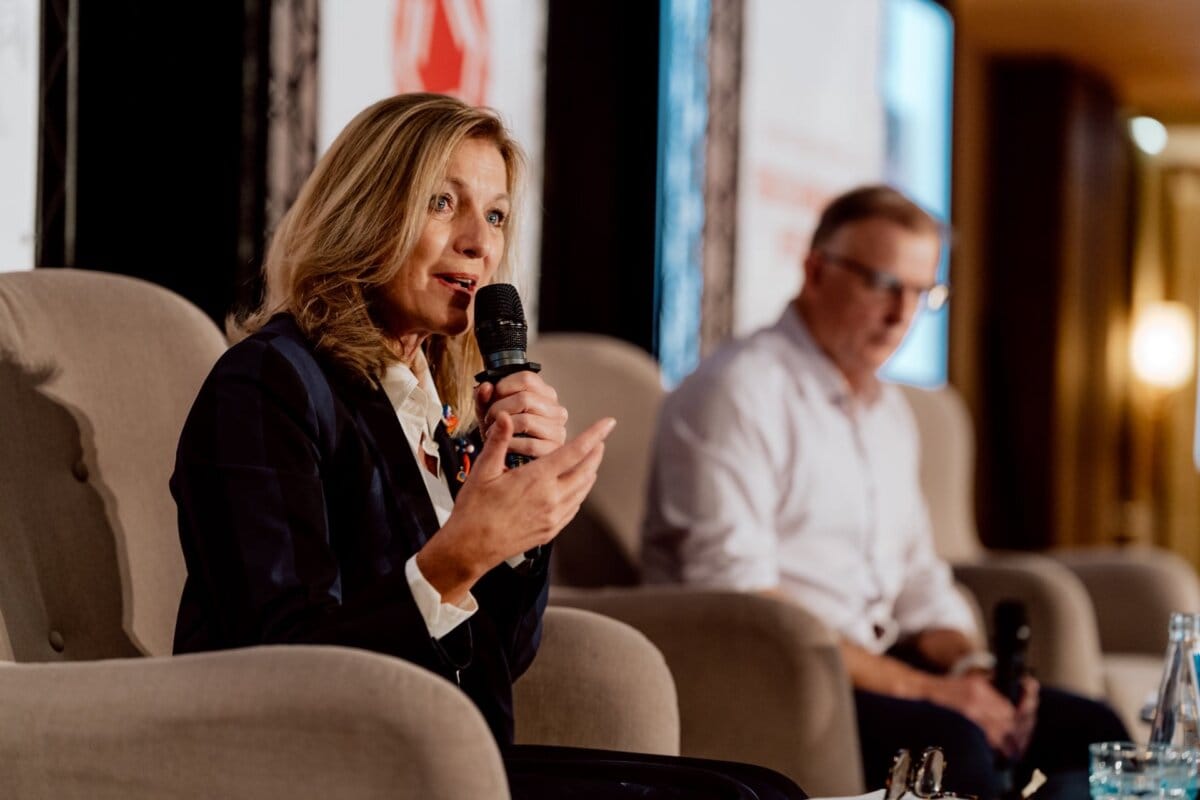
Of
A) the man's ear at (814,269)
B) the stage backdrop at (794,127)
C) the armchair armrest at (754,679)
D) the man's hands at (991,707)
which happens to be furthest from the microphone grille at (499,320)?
the stage backdrop at (794,127)

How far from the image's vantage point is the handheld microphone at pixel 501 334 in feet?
4.90

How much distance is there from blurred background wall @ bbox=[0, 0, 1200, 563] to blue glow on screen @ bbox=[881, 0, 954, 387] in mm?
14

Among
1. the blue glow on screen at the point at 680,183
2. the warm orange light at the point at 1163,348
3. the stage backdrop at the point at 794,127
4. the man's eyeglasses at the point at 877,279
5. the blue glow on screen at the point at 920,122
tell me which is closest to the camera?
the man's eyeglasses at the point at 877,279

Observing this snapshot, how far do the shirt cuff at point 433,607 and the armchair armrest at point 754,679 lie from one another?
763mm

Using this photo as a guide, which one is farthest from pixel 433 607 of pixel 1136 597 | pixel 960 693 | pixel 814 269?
pixel 1136 597

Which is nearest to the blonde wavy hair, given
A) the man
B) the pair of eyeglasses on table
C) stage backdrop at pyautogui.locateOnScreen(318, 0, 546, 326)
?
the pair of eyeglasses on table

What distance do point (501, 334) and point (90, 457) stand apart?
0.55m

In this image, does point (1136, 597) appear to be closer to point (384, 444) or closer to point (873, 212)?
point (873, 212)

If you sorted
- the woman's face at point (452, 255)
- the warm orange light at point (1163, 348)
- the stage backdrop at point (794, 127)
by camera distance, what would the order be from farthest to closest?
the warm orange light at point (1163, 348), the stage backdrop at point (794, 127), the woman's face at point (452, 255)

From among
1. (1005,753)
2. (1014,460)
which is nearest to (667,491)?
(1005,753)

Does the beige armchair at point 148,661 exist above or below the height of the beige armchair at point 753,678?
above

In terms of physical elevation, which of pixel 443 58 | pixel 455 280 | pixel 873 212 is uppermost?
pixel 443 58

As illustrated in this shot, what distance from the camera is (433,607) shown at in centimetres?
143

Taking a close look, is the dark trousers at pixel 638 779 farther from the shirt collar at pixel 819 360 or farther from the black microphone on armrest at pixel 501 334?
the shirt collar at pixel 819 360
